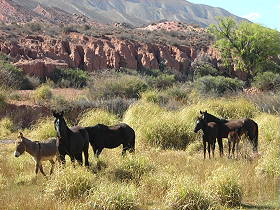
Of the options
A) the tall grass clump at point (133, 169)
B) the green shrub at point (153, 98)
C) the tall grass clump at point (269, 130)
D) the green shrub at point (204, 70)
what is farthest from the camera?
the green shrub at point (204, 70)

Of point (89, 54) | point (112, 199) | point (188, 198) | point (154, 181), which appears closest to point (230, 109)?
point (154, 181)

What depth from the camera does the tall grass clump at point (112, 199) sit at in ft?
27.1

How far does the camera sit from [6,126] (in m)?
20.6

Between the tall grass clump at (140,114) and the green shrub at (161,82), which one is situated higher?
the tall grass clump at (140,114)

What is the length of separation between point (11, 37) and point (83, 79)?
43.0 ft

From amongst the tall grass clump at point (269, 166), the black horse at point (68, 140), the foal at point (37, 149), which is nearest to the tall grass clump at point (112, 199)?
the black horse at point (68, 140)

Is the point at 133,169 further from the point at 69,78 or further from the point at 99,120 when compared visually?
the point at 69,78

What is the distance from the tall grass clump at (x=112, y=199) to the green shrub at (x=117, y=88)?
19.2 m

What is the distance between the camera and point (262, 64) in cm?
5009

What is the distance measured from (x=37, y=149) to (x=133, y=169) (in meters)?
2.41

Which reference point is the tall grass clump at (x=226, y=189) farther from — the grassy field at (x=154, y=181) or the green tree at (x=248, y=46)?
the green tree at (x=248, y=46)

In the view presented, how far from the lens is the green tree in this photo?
50.2 m

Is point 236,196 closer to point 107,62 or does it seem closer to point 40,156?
point 40,156

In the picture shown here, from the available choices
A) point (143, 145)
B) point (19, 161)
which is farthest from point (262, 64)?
point (19, 161)
